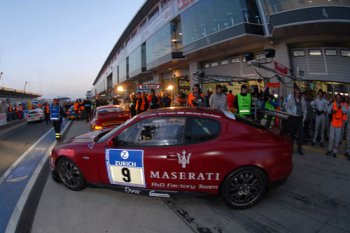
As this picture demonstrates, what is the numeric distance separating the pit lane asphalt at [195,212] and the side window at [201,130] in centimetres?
105

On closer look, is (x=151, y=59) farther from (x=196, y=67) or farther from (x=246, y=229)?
(x=246, y=229)

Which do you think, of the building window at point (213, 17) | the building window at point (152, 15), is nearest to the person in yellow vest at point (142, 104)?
the building window at point (213, 17)

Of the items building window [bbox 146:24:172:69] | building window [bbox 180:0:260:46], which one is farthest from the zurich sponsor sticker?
building window [bbox 146:24:172:69]

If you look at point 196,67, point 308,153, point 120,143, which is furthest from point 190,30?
point 120,143

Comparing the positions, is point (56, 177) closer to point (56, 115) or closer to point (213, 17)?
point (56, 115)

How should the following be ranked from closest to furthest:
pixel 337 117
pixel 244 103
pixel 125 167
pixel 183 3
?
pixel 125 167
pixel 337 117
pixel 244 103
pixel 183 3

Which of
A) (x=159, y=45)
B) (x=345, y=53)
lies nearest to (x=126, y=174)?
(x=345, y=53)

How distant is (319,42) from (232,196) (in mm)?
13413

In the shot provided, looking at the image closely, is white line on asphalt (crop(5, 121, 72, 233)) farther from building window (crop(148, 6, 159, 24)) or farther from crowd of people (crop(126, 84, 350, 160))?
building window (crop(148, 6, 159, 24))

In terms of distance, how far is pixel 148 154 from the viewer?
3.89 m

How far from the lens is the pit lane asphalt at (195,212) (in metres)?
3.37

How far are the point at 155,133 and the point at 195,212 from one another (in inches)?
52.1

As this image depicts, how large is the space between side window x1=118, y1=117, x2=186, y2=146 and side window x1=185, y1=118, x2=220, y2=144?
11 centimetres

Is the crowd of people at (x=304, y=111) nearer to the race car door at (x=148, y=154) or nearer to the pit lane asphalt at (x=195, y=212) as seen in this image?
the pit lane asphalt at (x=195, y=212)
